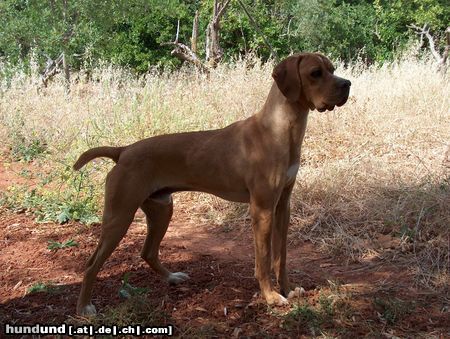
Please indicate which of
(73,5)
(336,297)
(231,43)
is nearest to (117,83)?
(73,5)

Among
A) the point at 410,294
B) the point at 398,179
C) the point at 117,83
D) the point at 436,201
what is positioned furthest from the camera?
the point at 117,83

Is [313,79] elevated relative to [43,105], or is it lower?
elevated

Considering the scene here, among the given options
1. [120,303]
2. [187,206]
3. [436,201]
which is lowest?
[187,206]

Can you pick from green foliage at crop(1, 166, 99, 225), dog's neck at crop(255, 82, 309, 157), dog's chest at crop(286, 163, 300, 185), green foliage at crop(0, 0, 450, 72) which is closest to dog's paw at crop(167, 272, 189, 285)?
dog's chest at crop(286, 163, 300, 185)

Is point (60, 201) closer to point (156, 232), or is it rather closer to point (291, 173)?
point (156, 232)

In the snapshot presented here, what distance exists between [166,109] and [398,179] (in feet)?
11.2

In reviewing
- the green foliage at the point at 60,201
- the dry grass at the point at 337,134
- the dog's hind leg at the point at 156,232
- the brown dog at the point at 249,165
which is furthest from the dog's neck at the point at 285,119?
the green foliage at the point at 60,201

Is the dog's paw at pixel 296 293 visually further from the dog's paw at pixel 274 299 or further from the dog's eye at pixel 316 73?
the dog's eye at pixel 316 73

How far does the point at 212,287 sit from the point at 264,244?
703 mm

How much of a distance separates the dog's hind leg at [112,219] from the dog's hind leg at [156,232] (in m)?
0.32

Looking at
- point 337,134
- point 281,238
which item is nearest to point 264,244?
point 281,238

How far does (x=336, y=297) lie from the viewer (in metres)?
3.36

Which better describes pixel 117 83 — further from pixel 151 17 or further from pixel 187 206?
pixel 151 17

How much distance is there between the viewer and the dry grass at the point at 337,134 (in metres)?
4.62
